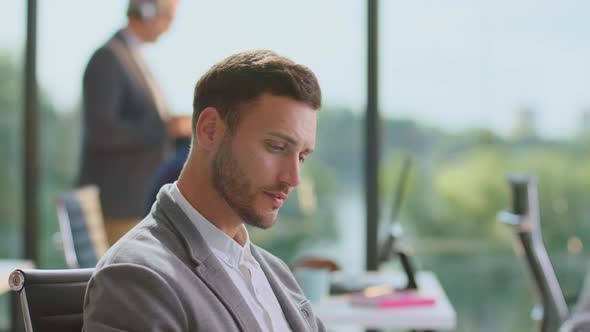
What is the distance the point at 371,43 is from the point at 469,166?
759 mm

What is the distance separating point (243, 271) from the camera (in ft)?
5.65

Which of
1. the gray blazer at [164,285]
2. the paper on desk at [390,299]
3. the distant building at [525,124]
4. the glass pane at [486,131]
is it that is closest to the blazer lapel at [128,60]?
the glass pane at [486,131]

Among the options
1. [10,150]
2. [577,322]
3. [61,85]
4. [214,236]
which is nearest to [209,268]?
[214,236]

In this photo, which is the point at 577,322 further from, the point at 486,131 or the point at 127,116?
the point at 127,116

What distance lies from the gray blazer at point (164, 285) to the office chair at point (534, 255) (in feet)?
7.39

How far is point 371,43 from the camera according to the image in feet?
14.8

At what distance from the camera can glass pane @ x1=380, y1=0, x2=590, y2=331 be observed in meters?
4.46

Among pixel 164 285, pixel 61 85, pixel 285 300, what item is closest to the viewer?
pixel 164 285

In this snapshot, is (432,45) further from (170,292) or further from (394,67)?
(170,292)

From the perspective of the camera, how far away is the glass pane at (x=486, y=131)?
4.46 m

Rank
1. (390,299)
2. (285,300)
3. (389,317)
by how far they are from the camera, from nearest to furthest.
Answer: (285,300) < (389,317) < (390,299)

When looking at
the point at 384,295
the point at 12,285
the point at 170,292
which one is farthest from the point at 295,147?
the point at 384,295

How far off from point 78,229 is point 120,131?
0.71 metres

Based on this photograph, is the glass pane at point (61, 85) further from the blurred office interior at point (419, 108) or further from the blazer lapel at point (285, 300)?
the blazer lapel at point (285, 300)
